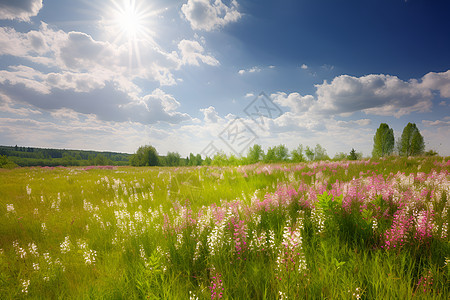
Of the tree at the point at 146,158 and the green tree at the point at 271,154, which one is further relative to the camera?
the tree at the point at 146,158

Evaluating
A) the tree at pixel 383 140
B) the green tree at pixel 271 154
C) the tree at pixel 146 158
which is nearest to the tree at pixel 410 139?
the tree at pixel 383 140

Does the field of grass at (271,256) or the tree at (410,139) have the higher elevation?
the tree at (410,139)

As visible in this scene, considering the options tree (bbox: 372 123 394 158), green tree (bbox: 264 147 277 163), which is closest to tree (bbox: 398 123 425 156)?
tree (bbox: 372 123 394 158)

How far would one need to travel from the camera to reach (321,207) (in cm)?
274

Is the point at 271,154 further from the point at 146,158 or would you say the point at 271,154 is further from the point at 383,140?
the point at 146,158

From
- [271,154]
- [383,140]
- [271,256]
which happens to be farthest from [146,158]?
[271,256]

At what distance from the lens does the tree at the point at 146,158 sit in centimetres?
10856

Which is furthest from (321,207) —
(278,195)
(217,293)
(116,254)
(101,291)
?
(116,254)

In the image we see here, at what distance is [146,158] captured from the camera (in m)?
108

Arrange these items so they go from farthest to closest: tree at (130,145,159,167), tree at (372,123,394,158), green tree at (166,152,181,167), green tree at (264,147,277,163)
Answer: green tree at (166,152,181,167) < tree at (130,145,159,167) < tree at (372,123,394,158) < green tree at (264,147,277,163)

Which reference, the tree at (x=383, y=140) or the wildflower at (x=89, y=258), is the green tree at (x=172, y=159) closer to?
the tree at (x=383, y=140)

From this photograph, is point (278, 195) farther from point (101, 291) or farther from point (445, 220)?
Result: point (101, 291)

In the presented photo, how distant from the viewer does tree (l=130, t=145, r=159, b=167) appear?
109 meters

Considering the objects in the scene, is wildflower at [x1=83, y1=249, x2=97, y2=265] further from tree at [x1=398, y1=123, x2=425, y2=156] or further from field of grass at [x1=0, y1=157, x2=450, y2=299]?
tree at [x1=398, y1=123, x2=425, y2=156]
